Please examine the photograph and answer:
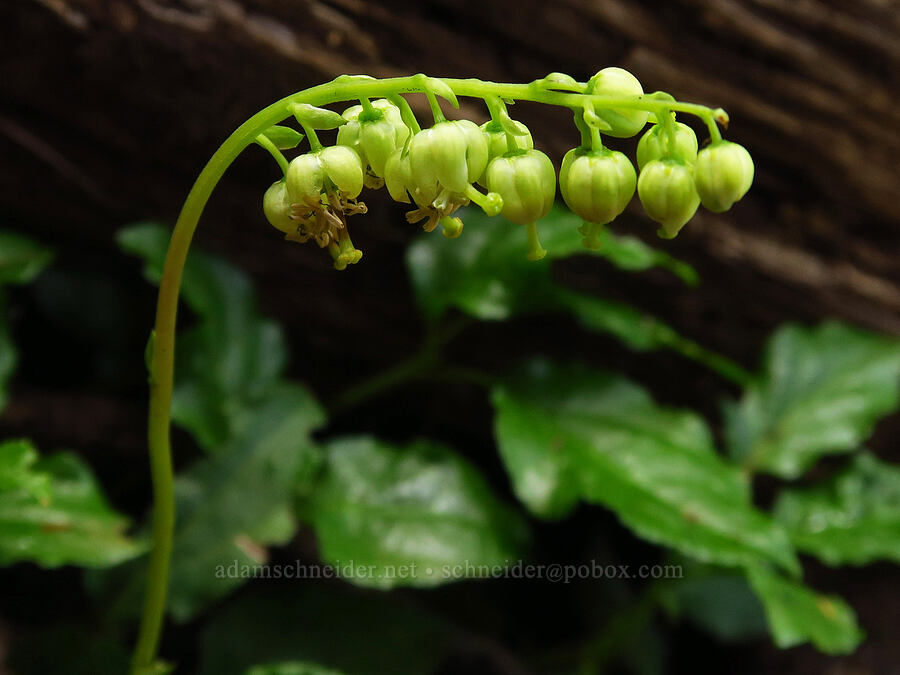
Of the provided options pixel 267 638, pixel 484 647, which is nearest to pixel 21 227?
pixel 267 638

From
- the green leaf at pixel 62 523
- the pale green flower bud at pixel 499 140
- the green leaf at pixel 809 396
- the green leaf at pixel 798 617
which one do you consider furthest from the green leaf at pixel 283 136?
the green leaf at pixel 809 396

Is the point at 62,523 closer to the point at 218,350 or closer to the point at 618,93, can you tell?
the point at 218,350

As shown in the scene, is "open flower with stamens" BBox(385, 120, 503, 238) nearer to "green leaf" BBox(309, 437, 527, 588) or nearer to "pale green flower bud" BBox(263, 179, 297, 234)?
"pale green flower bud" BBox(263, 179, 297, 234)

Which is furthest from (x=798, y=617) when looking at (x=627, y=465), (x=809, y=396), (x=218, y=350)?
(x=218, y=350)

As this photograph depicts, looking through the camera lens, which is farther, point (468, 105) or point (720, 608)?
point (720, 608)

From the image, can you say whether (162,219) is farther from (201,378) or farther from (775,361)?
(775,361)

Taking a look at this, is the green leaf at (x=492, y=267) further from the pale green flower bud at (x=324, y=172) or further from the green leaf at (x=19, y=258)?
the pale green flower bud at (x=324, y=172)
